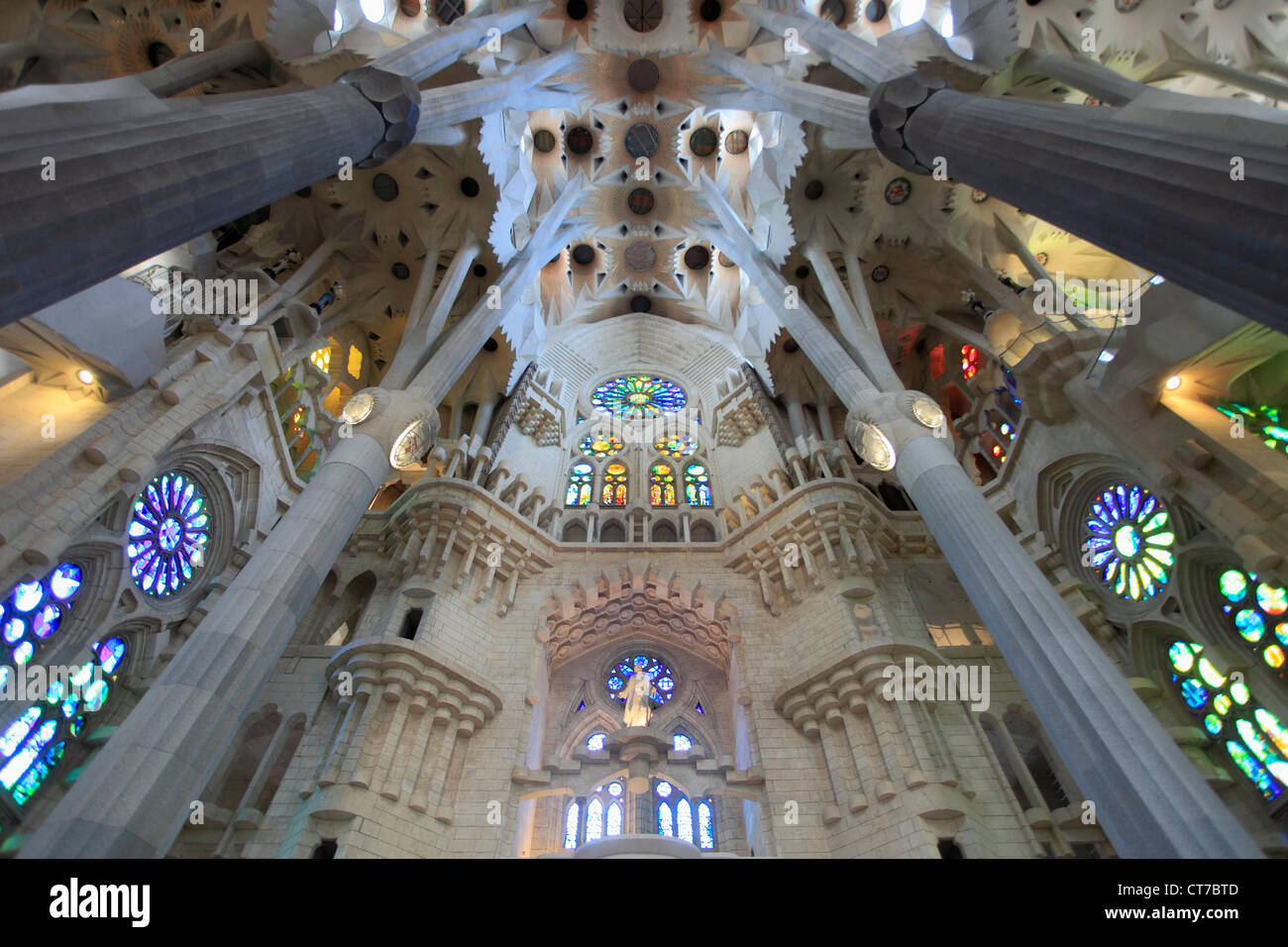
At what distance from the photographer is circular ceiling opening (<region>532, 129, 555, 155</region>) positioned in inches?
766

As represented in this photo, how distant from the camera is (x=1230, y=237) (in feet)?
14.6

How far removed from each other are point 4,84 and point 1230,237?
1739cm

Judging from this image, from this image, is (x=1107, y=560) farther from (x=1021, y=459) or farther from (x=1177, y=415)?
(x=1177, y=415)

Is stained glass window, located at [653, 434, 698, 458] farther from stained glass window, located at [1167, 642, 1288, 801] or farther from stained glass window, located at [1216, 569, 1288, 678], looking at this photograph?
stained glass window, located at [1216, 569, 1288, 678]

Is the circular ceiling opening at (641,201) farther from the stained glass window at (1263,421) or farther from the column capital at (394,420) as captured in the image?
the stained glass window at (1263,421)

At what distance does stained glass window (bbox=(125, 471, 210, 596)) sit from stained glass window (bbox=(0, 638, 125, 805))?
43.9 inches

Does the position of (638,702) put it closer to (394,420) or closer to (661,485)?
(394,420)

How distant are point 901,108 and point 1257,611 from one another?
338 inches

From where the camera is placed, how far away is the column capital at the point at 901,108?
27.7 ft

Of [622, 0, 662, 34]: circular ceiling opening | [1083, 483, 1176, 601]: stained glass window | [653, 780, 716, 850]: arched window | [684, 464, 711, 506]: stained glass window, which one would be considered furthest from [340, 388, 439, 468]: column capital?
[622, 0, 662, 34]: circular ceiling opening

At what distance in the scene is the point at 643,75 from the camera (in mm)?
19094

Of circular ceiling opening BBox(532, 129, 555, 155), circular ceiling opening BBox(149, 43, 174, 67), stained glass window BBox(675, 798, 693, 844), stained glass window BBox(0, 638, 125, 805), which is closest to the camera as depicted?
stained glass window BBox(0, 638, 125, 805)

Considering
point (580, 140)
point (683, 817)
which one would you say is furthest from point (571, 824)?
point (580, 140)
